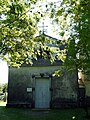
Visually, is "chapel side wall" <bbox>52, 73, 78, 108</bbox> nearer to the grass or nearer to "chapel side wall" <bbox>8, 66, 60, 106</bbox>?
"chapel side wall" <bbox>8, 66, 60, 106</bbox>

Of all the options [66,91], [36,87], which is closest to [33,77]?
[36,87]

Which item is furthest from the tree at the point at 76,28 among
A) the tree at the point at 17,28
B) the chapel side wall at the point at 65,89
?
the chapel side wall at the point at 65,89

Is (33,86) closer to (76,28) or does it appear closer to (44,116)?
(44,116)

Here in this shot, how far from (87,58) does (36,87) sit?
9217 mm

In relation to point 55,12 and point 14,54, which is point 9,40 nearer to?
point 14,54

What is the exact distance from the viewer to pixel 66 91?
2272cm

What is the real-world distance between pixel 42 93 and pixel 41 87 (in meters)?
0.50

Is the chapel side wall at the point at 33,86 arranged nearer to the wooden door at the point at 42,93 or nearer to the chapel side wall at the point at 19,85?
the chapel side wall at the point at 19,85

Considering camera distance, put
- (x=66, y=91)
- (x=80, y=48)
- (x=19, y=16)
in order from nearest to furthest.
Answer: (x=19, y=16) → (x=80, y=48) → (x=66, y=91)

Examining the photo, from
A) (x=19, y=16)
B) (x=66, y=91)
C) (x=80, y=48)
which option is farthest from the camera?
(x=66, y=91)

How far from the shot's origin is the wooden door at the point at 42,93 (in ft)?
75.0

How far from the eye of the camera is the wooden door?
22.9m

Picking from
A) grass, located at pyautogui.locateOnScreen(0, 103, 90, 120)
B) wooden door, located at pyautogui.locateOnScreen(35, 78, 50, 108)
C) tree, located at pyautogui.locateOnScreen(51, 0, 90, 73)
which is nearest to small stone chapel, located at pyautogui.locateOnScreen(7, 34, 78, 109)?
wooden door, located at pyautogui.locateOnScreen(35, 78, 50, 108)

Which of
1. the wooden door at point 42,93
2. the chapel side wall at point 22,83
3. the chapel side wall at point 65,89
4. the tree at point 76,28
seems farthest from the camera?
the chapel side wall at point 22,83
